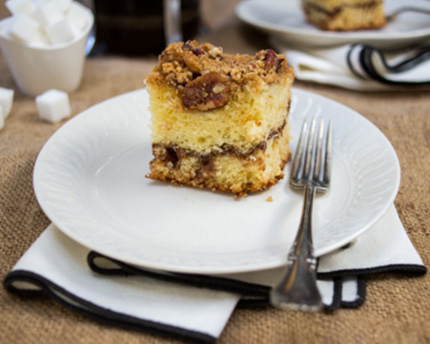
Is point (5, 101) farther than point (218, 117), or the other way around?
point (5, 101)

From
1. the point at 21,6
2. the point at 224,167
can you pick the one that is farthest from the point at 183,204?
the point at 21,6

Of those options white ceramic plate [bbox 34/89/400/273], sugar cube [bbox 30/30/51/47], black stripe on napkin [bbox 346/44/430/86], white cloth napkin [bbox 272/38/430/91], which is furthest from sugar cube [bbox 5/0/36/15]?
black stripe on napkin [bbox 346/44/430/86]

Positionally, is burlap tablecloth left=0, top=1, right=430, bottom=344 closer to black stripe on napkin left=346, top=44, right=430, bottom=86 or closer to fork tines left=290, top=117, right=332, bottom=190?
black stripe on napkin left=346, top=44, right=430, bottom=86

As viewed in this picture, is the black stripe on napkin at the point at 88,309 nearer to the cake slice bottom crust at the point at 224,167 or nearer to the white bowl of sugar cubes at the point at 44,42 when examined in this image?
the cake slice bottom crust at the point at 224,167

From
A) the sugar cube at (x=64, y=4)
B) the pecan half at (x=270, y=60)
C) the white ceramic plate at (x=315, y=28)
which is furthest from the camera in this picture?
the white ceramic plate at (x=315, y=28)

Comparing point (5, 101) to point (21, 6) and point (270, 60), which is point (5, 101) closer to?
point (21, 6)

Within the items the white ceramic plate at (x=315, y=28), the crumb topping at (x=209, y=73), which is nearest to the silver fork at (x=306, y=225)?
the crumb topping at (x=209, y=73)
